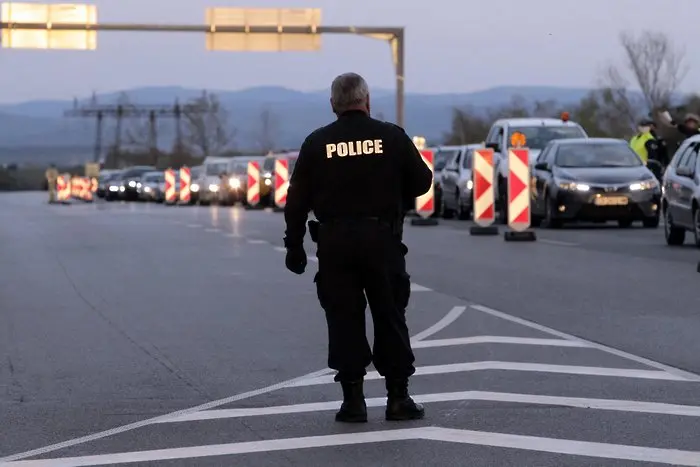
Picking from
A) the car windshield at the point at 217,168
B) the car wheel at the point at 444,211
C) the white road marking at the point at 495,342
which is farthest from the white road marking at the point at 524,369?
the car windshield at the point at 217,168

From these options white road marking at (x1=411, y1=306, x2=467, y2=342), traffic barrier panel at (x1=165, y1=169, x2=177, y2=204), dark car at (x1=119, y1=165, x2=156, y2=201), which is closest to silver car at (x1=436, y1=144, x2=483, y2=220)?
white road marking at (x1=411, y1=306, x2=467, y2=342)

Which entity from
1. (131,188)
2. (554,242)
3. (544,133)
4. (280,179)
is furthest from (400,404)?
(131,188)

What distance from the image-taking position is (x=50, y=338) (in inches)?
501

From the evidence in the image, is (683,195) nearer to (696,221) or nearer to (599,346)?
(696,221)

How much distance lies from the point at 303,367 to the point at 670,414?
2.89 meters

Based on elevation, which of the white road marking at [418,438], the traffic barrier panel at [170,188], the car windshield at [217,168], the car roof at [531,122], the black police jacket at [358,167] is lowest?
the traffic barrier panel at [170,188]

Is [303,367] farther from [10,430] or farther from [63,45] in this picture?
[63,45]

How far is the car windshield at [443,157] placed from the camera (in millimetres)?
42156

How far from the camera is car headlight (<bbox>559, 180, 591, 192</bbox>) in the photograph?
94.3ft

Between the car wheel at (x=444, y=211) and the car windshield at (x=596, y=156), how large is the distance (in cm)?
844

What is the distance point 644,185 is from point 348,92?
2092cm

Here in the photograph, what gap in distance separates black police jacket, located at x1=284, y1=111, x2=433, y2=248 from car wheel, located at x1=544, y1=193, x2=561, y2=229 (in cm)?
2107

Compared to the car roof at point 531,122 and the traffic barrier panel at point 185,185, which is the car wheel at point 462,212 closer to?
the car roof at point 531,122

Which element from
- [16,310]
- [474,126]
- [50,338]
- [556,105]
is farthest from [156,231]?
[556,105]
